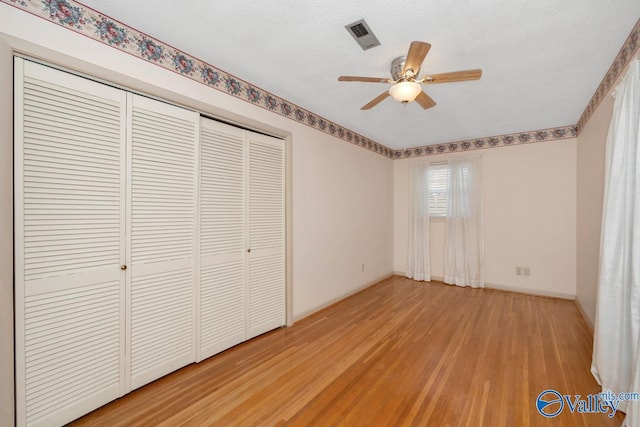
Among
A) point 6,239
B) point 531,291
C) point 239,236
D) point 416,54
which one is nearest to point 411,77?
point 416,54

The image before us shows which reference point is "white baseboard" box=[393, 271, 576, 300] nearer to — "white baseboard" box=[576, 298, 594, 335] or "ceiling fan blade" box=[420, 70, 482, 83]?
"white baseboard" box=[576, 298, 594, 335]

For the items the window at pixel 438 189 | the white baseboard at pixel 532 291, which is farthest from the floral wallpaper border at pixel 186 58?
the white baseboard at pixel 532 291

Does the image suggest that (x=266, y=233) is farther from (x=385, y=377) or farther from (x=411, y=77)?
(x=411, y=77)

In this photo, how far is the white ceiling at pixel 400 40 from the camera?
1691mm

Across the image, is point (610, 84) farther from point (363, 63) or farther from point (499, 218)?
point (499, 218)

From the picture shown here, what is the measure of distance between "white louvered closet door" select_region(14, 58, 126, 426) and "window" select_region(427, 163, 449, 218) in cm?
489

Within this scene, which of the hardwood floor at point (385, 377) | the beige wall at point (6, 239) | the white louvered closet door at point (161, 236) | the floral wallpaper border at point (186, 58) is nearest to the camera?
the beige wall at point (6, 239)

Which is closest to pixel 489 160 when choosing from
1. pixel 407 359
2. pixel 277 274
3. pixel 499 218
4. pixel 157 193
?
pixel 499 218

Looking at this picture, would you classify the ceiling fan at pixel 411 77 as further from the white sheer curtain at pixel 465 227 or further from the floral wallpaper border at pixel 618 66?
the white sheer curtain at pixel 465 227

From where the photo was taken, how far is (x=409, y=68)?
194cm

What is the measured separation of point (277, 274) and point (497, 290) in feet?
12.7

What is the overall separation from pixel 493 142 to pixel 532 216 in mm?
1389

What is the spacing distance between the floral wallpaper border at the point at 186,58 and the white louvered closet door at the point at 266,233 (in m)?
0.44

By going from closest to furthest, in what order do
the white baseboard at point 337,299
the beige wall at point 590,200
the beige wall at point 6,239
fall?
the beige wall at point 6,239, the beige wall at point 590,200, the white baseboard at point 337,299
